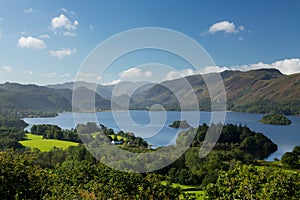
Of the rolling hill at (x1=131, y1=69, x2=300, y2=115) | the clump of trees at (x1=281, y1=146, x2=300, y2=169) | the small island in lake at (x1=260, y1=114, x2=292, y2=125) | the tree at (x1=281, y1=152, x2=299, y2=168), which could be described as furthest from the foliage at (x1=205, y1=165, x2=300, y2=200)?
the rolling hill at (x1=131, y1=69, x2=300, y2=115)

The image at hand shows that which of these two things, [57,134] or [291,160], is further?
[57,134]

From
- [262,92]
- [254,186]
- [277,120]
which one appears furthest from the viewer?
[262,92]

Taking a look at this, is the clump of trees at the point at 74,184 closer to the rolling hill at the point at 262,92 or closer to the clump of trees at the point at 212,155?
the clump of trees at the point at 212,155

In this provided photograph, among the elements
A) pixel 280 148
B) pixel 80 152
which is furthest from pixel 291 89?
pixel 80 152

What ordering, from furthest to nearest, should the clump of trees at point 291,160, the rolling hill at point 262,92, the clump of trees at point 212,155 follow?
the rolling hill at point 262,92, the clump of trees at point 291,160, the clump of trees at point 212,155

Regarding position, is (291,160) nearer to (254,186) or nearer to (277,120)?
(254,186)

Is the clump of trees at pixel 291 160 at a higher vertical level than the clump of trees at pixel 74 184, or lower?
lower

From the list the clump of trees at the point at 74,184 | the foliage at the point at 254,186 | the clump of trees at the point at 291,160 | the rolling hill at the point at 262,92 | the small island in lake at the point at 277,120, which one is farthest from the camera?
the rolling hill at the point at 262,92

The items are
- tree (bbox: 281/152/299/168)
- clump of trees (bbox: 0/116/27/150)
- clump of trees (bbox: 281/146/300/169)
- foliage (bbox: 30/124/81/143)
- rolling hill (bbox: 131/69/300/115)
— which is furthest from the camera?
rolling hill (bbox: 131/69/300/115)

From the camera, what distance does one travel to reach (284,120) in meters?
77.8

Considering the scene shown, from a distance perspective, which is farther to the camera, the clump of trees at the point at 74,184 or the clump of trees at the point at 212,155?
the clump of trees at the point at 212,155

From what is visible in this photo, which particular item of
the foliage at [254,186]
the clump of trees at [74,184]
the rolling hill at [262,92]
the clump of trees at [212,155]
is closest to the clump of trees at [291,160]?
the clump of trees at [212,155]

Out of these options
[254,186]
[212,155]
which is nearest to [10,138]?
[212,155]

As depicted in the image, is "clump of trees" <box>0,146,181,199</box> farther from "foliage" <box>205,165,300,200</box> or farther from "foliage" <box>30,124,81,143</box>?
"foliage" <box>30,124,81,143</box>
